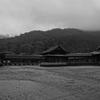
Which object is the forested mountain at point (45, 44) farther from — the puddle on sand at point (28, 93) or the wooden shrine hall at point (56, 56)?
the puddle on sand at point (28, 93)

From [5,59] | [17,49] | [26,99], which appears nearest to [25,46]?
[17,49]

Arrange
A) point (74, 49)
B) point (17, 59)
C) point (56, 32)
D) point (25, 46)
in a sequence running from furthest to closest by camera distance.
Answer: point (56, 32) → point (74, 49) → point (25, 46) → point (17, 59)

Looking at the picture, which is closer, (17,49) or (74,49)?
(17,49)

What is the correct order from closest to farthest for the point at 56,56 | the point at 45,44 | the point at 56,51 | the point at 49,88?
the point at 49,88, the point at 56,56, the point at 56,51, the point at 45,44

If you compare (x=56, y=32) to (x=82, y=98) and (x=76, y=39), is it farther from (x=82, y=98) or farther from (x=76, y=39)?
(x=82, y=98)

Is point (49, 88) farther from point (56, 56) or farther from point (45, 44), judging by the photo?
point (45, 44)

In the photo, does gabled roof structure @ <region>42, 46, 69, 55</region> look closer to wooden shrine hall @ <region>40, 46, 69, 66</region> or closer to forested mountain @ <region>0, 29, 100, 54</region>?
wooden shrine hall @ <region>40, 46, 69, 66</region>

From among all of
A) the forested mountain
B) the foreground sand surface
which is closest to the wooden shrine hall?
the foreground sand surface

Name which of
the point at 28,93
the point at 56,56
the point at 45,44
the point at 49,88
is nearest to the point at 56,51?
the point at 56,56

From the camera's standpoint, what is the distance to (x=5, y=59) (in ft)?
152

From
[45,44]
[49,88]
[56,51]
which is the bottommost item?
[49,88]

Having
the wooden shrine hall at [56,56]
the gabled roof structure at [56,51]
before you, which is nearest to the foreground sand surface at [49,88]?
the wooden shrine hall at [56,56]

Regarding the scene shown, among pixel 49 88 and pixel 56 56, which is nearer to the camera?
pixel 49 88

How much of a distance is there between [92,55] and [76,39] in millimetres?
57562
